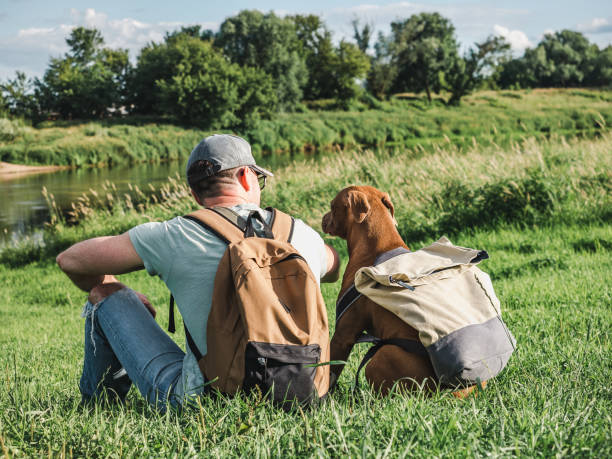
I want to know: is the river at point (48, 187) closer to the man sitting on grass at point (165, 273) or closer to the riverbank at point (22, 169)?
the riverbank at point (22, 169)

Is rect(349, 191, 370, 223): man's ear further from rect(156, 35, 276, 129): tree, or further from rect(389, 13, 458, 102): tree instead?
rect(389, 13, 458, 102): tree

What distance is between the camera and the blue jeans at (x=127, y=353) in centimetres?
223

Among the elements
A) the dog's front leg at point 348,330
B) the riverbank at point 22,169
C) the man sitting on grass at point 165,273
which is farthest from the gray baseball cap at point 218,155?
the riverbank at point 22,169

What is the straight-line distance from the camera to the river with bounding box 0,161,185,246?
569 inches

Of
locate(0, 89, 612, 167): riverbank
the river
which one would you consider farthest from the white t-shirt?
locate(0, 89, 612, 167): riverbank

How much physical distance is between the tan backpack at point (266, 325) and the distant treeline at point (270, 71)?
38845 millimetres

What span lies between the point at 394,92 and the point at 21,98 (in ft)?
135

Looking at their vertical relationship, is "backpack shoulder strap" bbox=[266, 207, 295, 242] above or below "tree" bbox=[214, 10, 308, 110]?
below

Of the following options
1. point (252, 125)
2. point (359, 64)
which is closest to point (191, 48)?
point (252, 125)

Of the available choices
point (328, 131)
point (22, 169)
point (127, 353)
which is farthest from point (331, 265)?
point (328, 131)

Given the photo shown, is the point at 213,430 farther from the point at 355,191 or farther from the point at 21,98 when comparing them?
the point at 21,98

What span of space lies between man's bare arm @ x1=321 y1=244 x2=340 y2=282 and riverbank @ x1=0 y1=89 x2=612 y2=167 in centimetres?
2386

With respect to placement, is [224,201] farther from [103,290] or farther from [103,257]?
[103,290]

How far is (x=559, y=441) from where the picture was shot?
5.28 feet
